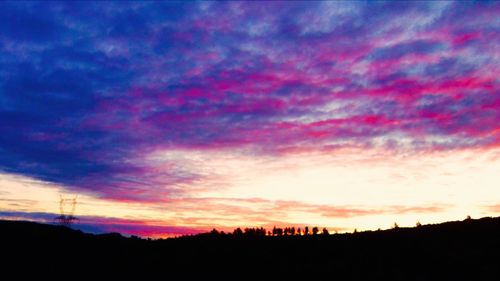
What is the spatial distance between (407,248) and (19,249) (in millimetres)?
22971

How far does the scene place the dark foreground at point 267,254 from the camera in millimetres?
22000

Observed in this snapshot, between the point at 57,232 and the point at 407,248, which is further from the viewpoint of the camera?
the point at 57,232

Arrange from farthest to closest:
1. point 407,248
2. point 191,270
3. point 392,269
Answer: point 191,270 → point 407,248 → point 392,269

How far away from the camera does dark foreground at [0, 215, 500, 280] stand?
2200 cm

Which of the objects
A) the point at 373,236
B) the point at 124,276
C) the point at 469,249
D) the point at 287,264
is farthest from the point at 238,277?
the point at 469,249

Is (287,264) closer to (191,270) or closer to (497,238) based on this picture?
(191,270)

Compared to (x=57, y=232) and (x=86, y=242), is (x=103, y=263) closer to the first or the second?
(x=86, y=242)

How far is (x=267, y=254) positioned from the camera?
28.4 metres

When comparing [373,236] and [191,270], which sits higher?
[373,236]

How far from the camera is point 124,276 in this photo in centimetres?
2659

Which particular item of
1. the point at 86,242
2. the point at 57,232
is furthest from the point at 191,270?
the point at 57,232

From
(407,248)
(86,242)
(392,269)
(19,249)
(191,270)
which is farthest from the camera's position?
(86,242)

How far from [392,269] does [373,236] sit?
6.80 metres

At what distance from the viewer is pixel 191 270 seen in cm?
2777
